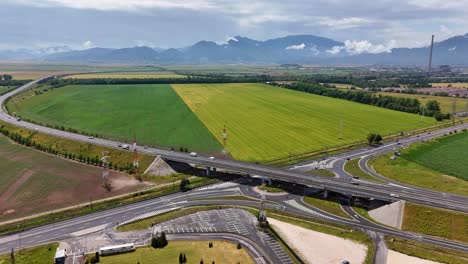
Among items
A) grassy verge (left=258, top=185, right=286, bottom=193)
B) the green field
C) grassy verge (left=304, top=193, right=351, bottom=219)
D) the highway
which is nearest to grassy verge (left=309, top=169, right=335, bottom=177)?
the highway

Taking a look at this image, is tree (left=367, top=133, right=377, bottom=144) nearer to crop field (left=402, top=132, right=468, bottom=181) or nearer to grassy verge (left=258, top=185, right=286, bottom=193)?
crop field (left=402, top=132, right=468, bottom=181)

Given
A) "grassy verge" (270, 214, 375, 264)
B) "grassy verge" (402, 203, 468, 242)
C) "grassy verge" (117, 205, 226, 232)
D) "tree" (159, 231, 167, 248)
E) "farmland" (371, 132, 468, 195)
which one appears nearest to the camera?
"tree" (159, 231, 167, 248)

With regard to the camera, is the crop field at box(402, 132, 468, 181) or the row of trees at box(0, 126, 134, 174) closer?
the crop field at box(402, 132, 468, 181)

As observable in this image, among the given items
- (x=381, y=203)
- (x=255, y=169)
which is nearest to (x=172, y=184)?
(x=255, y=169)

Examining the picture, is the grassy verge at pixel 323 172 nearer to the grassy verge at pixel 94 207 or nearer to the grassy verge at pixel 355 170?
the grassy verge at pixel 355 170

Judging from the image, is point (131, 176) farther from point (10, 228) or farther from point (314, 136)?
point (314, 136)

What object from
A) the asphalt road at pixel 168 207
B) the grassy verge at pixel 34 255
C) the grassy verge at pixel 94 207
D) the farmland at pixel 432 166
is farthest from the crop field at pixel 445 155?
the grassy verge at pixel 34 255
